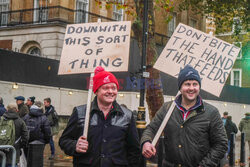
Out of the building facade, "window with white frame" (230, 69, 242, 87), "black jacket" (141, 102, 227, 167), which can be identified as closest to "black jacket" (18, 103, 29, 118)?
"black jacket" (141, 102, 227, 167)

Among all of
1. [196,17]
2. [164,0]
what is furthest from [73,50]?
[196,17]

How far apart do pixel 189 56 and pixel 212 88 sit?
0.69 m

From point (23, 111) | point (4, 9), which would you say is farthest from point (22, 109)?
point (4, 9)

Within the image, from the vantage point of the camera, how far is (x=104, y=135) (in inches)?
179

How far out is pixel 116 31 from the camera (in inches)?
256

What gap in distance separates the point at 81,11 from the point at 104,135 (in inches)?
966

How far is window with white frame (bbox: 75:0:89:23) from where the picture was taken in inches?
1128

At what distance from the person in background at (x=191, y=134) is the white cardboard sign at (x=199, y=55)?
1.62 meters

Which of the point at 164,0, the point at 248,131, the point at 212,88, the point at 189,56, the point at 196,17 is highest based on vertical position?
the point at 196,17

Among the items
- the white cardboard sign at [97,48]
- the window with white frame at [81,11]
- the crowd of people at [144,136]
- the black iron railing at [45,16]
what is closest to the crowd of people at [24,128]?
the white cardboard sign at [97,48]

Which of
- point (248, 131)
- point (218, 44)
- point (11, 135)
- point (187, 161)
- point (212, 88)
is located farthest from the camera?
point (248, 131)

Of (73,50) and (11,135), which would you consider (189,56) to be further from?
(11,135)

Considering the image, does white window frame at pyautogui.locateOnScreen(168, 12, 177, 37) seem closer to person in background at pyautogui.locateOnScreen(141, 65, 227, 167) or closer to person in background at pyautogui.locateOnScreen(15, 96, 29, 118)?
person in background at pyautogui.locateOnScreen(15, 96, 29, 118)

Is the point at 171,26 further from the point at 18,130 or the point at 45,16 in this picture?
the point at 18,130
